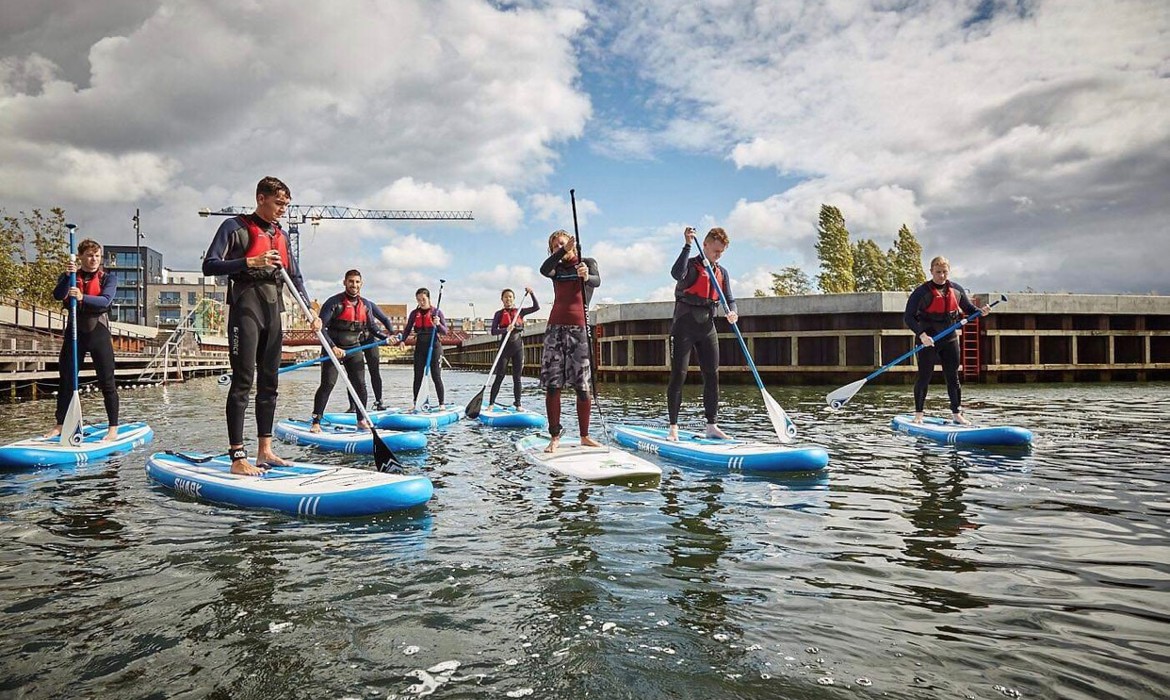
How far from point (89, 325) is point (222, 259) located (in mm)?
4226

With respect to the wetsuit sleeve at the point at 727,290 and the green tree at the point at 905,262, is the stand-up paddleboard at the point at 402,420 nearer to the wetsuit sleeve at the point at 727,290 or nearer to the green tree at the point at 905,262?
the wetsuit sleeve at the point at 727,290

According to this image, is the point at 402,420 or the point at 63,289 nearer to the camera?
the point at 63,289

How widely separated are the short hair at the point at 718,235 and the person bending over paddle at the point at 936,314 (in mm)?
3662

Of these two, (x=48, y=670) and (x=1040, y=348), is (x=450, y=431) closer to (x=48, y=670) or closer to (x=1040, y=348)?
(x=48, y=670)

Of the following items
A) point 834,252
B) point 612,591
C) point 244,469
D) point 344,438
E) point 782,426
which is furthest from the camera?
point 834,252

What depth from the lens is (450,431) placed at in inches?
503

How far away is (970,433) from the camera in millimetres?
9859

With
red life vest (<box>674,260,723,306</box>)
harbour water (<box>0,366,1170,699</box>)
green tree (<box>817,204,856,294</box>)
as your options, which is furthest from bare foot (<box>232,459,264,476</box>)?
green tree (<box>817,204,856,294</box>)

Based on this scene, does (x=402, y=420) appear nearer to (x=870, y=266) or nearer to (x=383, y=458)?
(x=383, y=458)

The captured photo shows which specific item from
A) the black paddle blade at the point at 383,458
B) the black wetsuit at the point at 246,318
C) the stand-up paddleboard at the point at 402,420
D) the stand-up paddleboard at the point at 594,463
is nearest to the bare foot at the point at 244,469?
the black wetsuit at the point at 246,318

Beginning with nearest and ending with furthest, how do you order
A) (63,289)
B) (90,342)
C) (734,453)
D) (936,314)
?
(734,453)
(63,289)
(90,342)
(936,314)

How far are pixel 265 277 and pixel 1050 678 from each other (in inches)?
283

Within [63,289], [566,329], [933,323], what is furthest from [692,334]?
[63,289]

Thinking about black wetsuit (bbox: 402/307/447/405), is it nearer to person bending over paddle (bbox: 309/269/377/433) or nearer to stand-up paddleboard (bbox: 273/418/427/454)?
person bending over paddle (bbox: 309/269/377/433)
